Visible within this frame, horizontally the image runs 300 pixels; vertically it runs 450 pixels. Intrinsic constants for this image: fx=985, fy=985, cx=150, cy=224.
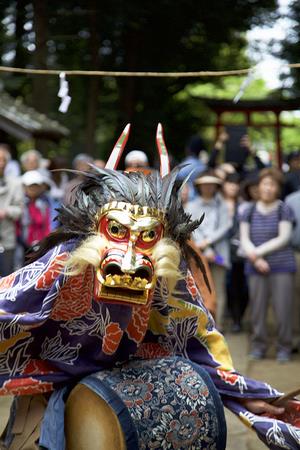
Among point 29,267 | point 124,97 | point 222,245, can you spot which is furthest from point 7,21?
point 124,97

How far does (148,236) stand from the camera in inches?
159

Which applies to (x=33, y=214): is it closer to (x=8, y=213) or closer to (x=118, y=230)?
(x=8, y=213)

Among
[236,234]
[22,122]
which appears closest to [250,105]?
[22,122]

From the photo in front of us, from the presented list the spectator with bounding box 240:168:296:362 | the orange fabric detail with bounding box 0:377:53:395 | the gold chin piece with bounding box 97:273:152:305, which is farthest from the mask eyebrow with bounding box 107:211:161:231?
the spectator with bounding box 240:168:296:362

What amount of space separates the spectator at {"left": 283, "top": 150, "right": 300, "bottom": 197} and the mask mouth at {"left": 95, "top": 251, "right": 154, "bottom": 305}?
706cm

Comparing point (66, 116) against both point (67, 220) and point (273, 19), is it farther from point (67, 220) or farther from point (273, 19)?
point (67, 220)

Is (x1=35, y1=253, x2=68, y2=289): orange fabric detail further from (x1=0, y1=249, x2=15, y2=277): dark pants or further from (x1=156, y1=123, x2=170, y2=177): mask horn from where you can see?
(x1=0, y1=249, x2=15, y2=277): dark pants

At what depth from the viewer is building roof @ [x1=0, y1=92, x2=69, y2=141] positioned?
13719 millimetres

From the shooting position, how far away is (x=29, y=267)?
429 cm

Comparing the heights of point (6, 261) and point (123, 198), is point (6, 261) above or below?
below

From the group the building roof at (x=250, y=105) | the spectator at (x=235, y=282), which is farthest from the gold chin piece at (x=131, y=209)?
the building roof at (x=250, y=105)

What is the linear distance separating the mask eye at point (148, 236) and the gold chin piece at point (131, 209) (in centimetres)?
7

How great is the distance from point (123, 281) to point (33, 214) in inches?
215

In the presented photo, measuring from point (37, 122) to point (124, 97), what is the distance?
5.06 m
